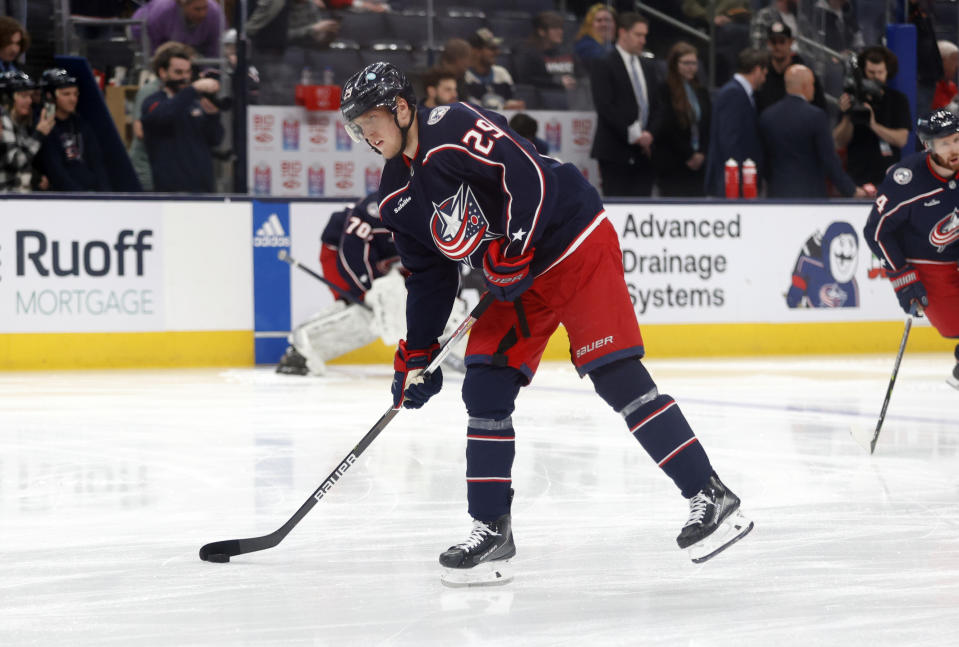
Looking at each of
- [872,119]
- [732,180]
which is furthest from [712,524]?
[872,119]

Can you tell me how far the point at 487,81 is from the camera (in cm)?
859

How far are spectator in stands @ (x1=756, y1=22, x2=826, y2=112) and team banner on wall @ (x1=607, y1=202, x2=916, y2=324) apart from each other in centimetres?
83

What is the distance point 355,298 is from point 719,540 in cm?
470

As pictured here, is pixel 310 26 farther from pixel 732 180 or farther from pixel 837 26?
pixel 837 26

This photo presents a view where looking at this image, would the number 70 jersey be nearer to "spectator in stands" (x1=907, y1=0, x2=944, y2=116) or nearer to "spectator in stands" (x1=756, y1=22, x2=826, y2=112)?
"spectator in stands" (x1=756, y1=22, x2=826, y2=112)

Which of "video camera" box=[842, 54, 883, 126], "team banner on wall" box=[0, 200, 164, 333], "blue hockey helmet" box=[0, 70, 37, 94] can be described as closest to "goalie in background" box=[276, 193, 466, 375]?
"team banner on wall" box=[0, 200, 164, 333]

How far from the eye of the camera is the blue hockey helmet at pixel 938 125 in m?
4.36

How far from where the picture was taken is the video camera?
902 cm

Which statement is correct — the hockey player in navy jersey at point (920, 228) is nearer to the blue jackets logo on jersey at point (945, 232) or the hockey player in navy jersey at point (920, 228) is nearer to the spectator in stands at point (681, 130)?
the blue jackets logo on jersey at point (945, 232)

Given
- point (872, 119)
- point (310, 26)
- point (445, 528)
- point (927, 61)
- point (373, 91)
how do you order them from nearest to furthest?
point (373, 91) < point (445, 528) < point (310, 26) < point (872, 119) < point (927, 61)

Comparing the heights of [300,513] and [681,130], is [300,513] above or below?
below

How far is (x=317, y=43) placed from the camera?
337 inches

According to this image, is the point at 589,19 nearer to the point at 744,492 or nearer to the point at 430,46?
the point at 430,46

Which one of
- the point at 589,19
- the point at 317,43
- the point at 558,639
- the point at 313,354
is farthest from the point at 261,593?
the point at 589,19
